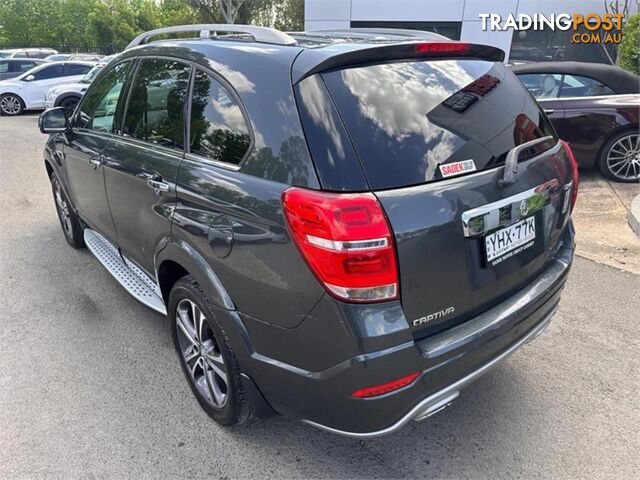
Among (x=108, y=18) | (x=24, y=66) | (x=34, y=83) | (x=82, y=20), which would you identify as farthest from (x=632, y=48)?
(x=82, y=20)

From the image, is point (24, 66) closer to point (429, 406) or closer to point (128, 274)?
point (128, 274)

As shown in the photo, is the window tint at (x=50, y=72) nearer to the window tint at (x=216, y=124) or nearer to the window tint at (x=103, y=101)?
the window tint at (x=103, y=101)

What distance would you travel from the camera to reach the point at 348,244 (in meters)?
1.59

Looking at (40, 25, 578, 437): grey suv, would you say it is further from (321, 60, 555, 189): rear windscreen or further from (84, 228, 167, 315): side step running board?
(84, 228, 167, 315): side step running board

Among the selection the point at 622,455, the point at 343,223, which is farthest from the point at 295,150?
the point at 622,455

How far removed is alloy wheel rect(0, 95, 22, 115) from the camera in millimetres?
14555

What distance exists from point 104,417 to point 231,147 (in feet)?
5.24

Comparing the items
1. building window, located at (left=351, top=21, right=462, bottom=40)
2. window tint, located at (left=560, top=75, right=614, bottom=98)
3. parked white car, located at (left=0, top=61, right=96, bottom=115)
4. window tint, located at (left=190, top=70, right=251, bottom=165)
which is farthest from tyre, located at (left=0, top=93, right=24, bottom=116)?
window tint, located at (left=190, top=70, right=251, bottom=165)

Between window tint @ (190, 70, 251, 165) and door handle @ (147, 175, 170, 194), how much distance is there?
9.7 inches

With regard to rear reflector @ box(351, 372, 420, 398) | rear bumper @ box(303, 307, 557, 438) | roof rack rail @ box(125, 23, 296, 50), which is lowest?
rear bumper @ box(303, 307, 557, 438)

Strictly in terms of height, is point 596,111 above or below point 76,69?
above

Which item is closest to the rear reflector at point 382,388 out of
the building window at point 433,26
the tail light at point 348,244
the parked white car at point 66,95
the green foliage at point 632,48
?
the tail light at point 348,244

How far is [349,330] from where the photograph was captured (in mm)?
1631

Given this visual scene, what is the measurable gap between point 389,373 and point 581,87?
606 centimetres
